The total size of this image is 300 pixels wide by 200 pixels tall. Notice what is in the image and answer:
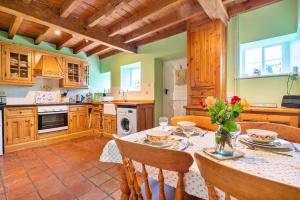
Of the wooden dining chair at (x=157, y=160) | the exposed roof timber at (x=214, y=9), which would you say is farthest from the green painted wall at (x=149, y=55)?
the wooden dining chair at (x=157, y=160)

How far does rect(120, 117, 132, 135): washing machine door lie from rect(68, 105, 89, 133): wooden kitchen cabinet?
3.89 feet

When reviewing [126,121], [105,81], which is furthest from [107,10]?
[105,81]

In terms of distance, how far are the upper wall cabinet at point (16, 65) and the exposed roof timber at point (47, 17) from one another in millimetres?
1268

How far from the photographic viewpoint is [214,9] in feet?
6.92

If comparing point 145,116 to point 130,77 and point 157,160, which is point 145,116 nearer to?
point 130,77

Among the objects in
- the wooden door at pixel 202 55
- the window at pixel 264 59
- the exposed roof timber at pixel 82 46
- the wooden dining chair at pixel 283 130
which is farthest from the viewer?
the exposed roof timber at pixel 82 46

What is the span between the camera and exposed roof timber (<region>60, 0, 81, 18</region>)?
2110 millimetres

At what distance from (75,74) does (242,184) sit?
4.40m

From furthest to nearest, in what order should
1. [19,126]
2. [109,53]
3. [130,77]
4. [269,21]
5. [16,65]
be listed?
1. [109,53]
2. [130,77]
3. [16,65]
4. [19,126]
5. [269,21]

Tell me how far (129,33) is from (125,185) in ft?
10.3

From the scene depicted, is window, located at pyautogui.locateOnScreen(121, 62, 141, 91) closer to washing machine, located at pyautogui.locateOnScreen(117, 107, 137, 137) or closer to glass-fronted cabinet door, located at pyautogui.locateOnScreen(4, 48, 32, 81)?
washing machine, located at pyautogui.locateOnScreen(117, 107, 137, 137)

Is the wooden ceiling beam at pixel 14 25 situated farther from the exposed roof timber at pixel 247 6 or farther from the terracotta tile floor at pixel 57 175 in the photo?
the exposed roof timber at pixel 247 6

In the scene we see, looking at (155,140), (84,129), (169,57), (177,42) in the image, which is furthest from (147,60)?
(155,140)

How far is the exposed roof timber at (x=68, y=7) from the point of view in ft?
6.92
